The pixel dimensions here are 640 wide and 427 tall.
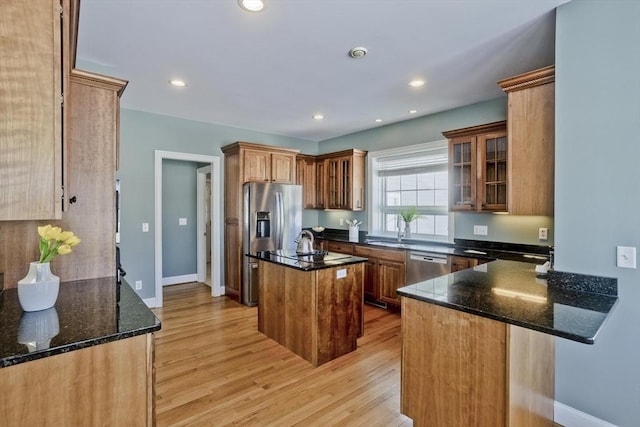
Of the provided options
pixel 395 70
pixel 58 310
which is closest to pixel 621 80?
pixel 395 70

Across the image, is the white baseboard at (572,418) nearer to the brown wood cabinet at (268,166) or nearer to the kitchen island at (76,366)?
the kitchen island at (76,366)

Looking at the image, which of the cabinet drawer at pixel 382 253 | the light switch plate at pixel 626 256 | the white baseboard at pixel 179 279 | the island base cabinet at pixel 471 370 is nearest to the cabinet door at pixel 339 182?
the cabinet drawer at pixel 382 253

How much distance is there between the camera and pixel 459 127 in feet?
13.2

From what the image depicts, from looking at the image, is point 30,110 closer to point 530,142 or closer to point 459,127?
point 530,142

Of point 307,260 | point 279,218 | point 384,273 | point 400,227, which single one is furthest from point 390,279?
point 279,218

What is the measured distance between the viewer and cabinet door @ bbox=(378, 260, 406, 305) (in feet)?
13.3

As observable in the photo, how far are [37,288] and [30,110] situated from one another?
79cm

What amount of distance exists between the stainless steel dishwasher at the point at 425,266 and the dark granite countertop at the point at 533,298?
50.4 inches

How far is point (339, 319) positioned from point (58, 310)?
2102 mm

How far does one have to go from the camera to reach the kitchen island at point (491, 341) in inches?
56.5

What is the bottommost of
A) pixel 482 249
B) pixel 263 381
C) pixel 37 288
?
pixel 263 381

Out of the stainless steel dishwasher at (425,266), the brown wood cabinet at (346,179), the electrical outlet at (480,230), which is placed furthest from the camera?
the brown wood cabinet at (346,179)

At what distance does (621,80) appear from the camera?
1.79 meters

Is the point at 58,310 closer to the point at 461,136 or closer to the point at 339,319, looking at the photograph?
the point at 339,319
